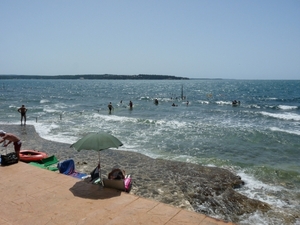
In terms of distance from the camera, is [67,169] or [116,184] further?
[67,169]

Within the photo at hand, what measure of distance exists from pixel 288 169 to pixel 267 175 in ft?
5.88

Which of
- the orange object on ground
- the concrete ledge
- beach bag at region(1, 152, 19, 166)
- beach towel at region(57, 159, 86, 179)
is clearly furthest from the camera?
the orange object on ground

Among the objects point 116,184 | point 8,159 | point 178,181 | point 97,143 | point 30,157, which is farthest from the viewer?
point 30,157

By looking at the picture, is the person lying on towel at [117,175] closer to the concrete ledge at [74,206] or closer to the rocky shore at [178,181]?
the concrete ledge at [74,206]

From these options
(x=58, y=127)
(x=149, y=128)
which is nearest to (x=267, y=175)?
(x=149, y=128)

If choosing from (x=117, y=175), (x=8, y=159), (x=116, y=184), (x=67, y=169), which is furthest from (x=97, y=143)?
(x=8, y=159)

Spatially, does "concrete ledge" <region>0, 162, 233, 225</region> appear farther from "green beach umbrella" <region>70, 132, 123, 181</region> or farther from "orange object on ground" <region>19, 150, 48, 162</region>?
"orange object on ground" <region>19, 150, 48, 162</region>

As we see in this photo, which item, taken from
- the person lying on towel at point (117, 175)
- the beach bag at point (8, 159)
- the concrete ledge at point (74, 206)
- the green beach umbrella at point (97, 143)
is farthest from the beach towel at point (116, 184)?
the beach bag at point (8, 159)

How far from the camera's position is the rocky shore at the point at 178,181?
9266 millimetres

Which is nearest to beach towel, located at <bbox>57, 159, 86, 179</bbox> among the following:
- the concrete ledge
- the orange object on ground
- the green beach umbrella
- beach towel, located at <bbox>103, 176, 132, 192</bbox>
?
the concrete ledge

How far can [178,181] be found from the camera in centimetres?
1131

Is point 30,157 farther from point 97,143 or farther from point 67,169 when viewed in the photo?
point 97,143

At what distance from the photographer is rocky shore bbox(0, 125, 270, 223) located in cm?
927

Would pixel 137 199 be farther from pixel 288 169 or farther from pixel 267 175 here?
Result: pixel 288 169
